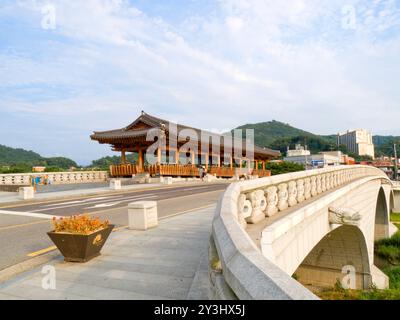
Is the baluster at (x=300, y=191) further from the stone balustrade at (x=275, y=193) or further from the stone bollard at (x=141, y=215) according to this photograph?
the stone bollard at (x=141, y=215)

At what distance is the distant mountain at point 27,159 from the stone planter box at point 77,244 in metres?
86.6

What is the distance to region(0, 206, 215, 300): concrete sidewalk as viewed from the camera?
177 inches

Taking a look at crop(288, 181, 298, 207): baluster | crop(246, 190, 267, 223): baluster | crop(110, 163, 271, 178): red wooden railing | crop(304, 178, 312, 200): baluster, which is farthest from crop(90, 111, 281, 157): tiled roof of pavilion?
crop(246, 190, 267, 223): baluster

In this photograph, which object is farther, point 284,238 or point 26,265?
point 26,265

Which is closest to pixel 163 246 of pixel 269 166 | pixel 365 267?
pixel 365 267

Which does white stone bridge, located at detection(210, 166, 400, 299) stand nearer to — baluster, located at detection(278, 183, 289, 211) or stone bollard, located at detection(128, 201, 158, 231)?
baluster, located at detection(278, 183, 289, 211)

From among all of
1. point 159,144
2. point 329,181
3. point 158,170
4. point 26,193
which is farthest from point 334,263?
point 159,144

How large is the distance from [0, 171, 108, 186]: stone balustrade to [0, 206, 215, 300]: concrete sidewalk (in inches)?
1096

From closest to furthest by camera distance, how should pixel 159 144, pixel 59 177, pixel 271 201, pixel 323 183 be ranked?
pixel 271 201 → pixel 323 183 → pixel 159 144 → pixel 59 177

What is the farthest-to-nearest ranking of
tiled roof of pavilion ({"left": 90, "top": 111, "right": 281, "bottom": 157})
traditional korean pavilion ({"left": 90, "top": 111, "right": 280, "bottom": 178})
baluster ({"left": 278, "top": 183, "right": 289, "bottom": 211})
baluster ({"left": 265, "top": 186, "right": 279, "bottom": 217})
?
1. traditional korean pavilion ({"left": 90, "top": 111, "right": 280, "bottom": 178})
2. tiled roof of pavilion ({"left": 90, "top": 111, "right": 281, "bottom": 157})
3. baluster ({"left": 278, "top": 183, "right": 289, "bottom": 211})
4. baluster ({"left": 265, "top": 186, "right": 279, "bottom": 217})

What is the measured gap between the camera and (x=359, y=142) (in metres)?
165

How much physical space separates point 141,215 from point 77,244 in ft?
10.4

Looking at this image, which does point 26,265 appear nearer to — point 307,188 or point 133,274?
point 133,274

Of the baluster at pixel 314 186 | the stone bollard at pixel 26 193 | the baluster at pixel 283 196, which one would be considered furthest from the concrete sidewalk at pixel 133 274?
the stone bollard at pixel 26 193
